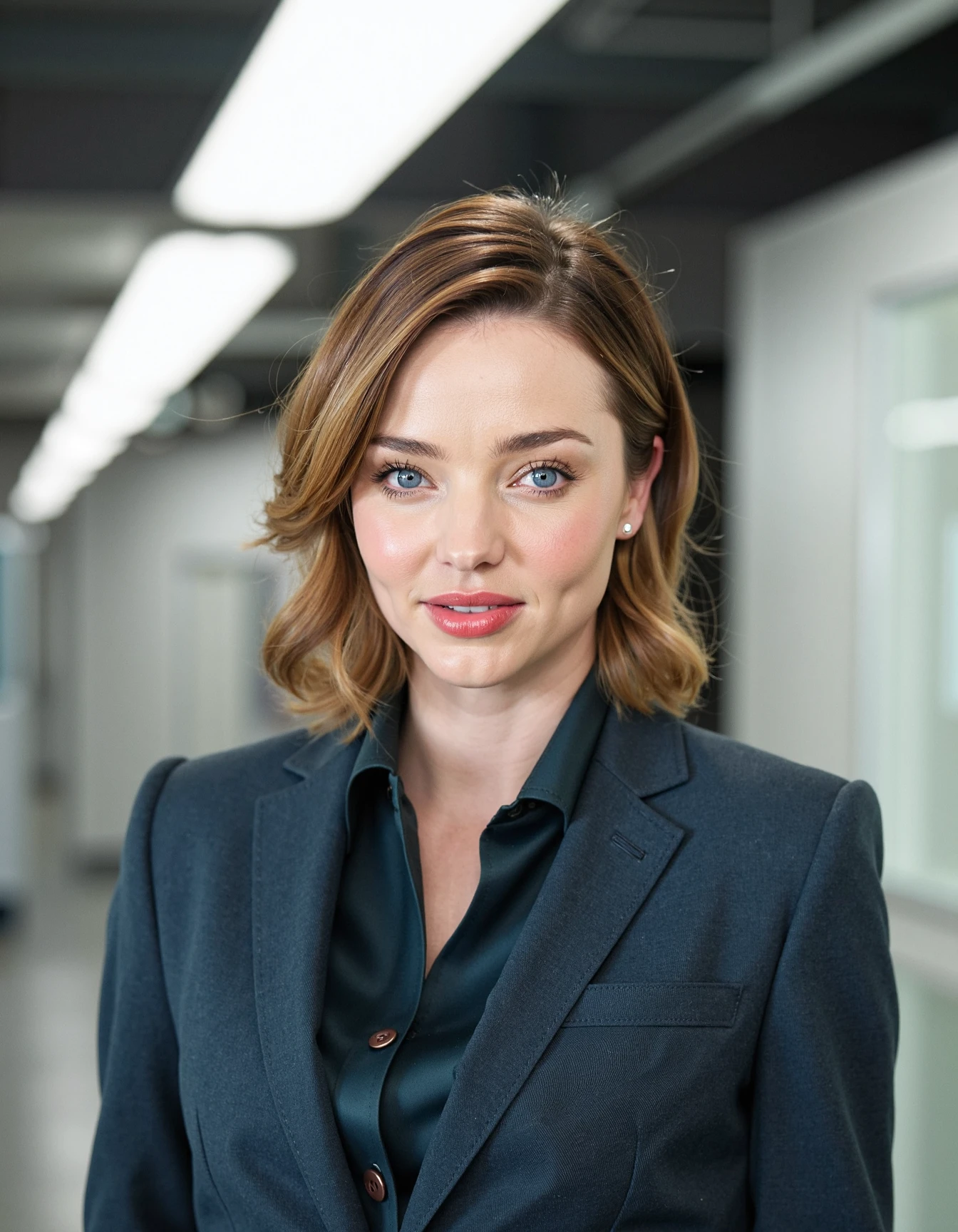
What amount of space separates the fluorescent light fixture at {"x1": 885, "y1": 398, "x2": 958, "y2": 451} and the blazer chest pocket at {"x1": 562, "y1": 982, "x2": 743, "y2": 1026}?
274cm

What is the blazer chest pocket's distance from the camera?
1379 mm

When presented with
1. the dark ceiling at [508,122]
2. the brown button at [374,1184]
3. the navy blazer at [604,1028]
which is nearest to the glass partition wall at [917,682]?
the dark ceiling at [508,122]

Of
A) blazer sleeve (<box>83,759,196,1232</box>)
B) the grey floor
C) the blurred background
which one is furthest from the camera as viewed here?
the grey floor

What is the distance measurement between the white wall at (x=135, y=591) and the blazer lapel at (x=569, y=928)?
1000 cm

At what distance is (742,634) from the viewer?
4.77 metres

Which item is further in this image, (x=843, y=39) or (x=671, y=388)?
(x=843, y=39)

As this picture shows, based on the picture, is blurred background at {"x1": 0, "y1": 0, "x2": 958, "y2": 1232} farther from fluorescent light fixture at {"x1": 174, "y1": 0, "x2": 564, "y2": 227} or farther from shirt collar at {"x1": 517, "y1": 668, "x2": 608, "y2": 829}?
shirt collar at {"x1": 517, "y1": 668, "x2": 608, "y2": 829}

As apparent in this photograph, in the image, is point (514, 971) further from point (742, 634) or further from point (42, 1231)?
point (42, 1231)

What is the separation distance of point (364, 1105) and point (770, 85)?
11.1ft

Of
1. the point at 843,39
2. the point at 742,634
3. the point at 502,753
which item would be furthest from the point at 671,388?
the point at 742,634

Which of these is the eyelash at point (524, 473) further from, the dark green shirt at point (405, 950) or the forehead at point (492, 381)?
the dark green shirt at point (405, 950)

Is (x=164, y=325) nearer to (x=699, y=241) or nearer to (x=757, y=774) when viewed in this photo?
(x=699, y=241)

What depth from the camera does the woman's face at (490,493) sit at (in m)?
1.40

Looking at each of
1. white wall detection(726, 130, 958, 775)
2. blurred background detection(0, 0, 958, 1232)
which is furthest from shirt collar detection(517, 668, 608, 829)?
white wall detection(726, 130, 958, 775)
